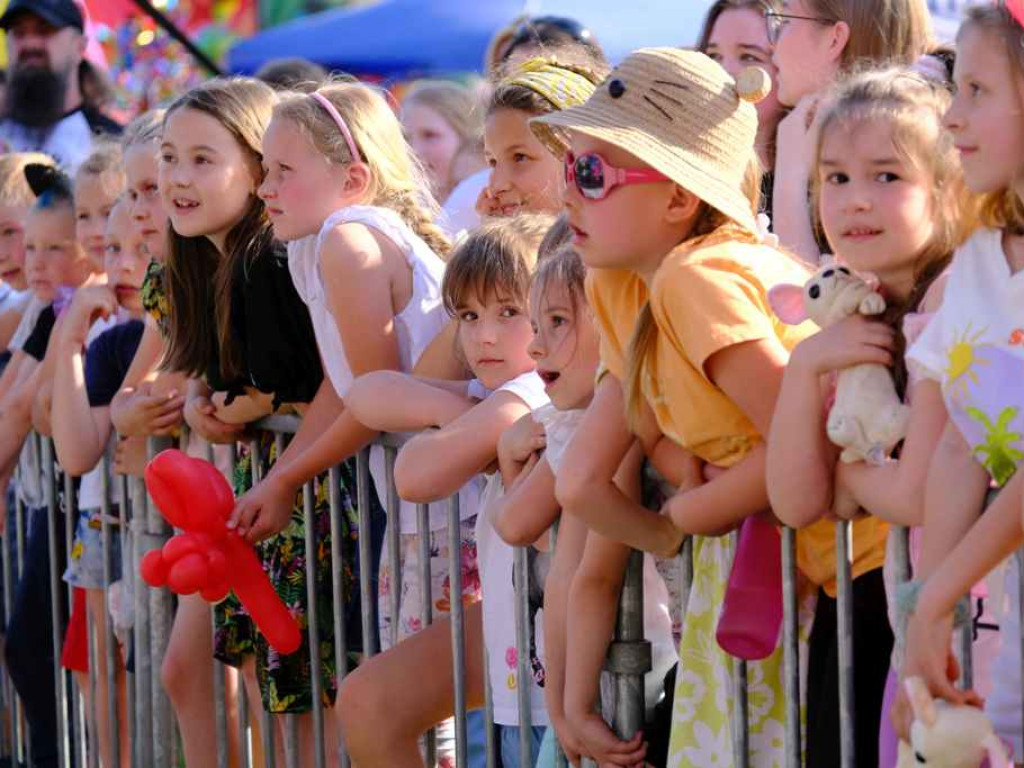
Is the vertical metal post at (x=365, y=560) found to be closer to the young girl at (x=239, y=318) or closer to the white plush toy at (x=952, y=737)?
the young girl at (x=239, y=318)

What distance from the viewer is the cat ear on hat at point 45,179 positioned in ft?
22.2

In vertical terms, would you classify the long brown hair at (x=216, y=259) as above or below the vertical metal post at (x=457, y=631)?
above

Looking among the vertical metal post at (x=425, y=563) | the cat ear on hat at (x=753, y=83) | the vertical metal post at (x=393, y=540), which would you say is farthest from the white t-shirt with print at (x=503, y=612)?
the cat ear on hat at (x=753, y=83)

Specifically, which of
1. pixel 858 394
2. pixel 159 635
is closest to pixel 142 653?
pixel 159 635

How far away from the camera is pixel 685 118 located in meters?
3.39

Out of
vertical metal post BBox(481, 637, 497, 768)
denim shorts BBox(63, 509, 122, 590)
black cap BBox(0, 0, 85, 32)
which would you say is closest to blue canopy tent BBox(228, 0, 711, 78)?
black cap BBox(0, 0, 85, 32)

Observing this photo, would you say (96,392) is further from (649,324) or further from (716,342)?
(716,342)

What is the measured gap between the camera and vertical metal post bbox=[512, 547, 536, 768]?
145 inches

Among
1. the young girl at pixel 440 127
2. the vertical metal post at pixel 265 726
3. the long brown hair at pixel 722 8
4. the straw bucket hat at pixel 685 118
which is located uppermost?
the young girl at pixel 440 127

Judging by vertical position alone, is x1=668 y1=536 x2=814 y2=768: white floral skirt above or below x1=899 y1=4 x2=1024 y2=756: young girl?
below

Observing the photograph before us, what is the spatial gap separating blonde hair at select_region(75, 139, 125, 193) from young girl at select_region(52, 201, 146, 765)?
42 centimetres

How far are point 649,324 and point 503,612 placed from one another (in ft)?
3.09

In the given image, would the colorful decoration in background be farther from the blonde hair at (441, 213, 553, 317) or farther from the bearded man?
the blonde hair at (441, 213, 553, 317)

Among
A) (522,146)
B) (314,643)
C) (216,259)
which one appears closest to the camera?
(314,643)
